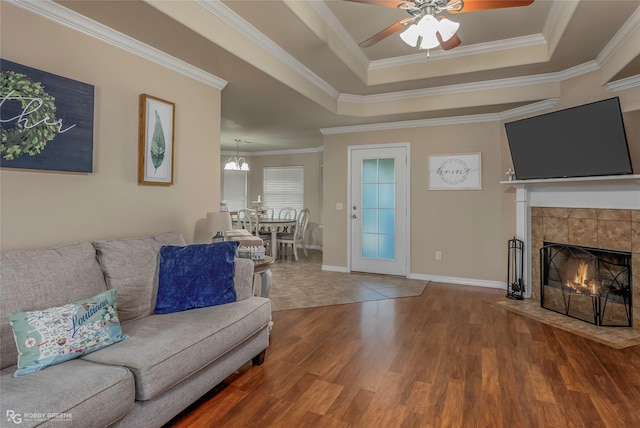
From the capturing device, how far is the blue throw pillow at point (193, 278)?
2201 mm

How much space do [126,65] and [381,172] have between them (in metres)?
3.68

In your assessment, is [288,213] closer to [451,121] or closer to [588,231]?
[451,121]

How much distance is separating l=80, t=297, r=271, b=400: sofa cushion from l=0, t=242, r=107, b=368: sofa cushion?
1.00ft

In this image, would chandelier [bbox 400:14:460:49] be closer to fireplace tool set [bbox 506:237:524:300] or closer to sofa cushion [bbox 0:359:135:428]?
sofa cushion [bbox 0:359:135:428]

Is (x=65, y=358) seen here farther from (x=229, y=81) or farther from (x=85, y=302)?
(x=229, y=81)

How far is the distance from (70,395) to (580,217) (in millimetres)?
4379

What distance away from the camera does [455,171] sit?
479 centimetres

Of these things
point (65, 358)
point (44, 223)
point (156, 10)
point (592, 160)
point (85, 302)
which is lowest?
point (65, 358)

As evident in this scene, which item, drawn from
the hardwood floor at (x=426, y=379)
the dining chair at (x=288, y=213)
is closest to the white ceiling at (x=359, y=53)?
the hardwood floor at (x=426, y=379)

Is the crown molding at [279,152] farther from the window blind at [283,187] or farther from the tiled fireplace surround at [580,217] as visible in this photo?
the tiled fireplace surround at [580,217]

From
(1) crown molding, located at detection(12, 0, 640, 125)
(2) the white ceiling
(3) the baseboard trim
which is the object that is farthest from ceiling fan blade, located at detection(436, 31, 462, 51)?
(3) the baseboard trim

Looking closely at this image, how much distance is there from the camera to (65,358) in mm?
1525

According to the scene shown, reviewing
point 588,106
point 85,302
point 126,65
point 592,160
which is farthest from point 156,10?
point 592,160

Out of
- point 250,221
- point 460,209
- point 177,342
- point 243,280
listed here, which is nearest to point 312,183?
point 250,221
